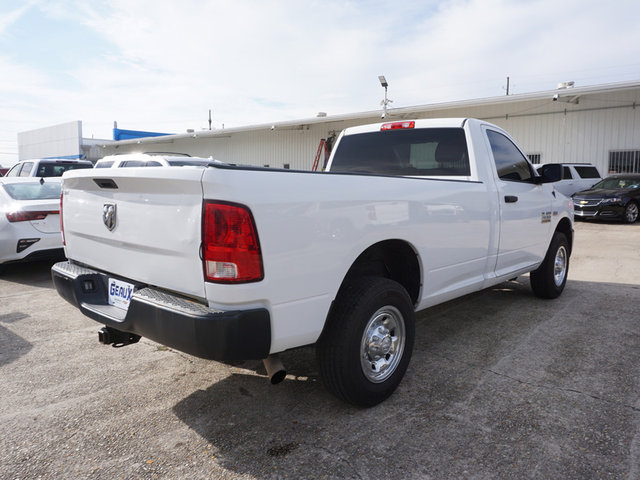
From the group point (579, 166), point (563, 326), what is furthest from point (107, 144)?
point (563, 326)

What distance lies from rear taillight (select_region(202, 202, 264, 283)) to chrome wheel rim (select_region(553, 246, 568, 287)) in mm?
4428

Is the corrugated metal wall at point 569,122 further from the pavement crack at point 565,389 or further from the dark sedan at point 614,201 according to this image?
the pavement crack at point 565,389

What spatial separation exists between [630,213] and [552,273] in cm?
1049

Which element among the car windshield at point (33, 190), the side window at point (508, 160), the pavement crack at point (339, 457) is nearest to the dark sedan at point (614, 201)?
the side window at point (508, 160)

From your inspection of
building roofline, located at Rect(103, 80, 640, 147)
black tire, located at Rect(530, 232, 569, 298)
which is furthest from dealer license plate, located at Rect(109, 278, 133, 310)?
building roofline, located at Rect(103, 80, 640, 147)

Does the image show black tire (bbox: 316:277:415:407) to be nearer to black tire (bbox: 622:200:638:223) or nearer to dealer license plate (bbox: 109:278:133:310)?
dealer license plate (bbox: 109:278:133:310)

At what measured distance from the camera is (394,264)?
3.39m

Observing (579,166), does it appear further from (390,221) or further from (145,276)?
(145,276)

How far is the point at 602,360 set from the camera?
12.0 ft

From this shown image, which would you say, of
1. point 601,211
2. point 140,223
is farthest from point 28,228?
point 601,211

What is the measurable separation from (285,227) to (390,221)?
0.86 metres

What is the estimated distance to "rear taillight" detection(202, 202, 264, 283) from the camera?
84.3 inches

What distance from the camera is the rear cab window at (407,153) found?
4.12 meters

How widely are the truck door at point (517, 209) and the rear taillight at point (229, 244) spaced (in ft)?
8.79
